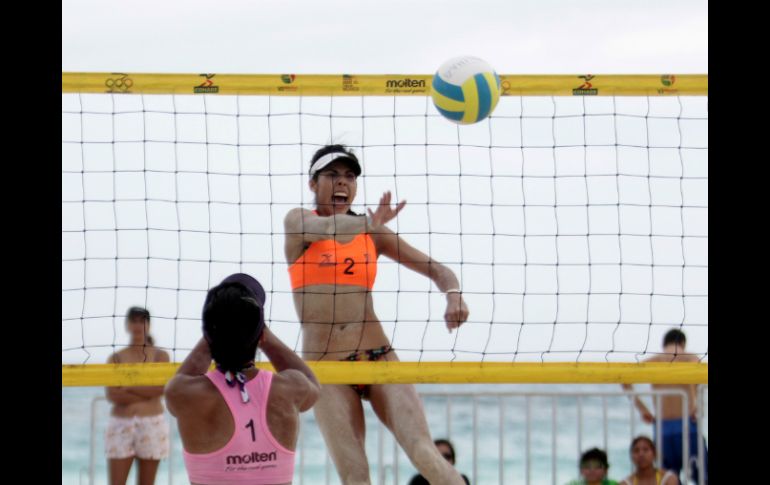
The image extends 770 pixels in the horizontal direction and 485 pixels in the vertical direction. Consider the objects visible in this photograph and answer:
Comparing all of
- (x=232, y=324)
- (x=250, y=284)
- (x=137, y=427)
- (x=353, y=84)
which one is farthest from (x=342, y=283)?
(x=137, y=427)

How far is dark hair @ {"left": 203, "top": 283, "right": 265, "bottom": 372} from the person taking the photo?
3.75 m

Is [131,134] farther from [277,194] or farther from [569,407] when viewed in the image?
[569,407]

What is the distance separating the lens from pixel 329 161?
6.35 meters

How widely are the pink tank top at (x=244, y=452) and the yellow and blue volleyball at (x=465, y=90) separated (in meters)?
2.68

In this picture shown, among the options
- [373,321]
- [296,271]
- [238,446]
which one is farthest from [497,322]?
[238,446]

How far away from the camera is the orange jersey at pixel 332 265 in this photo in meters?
6.39

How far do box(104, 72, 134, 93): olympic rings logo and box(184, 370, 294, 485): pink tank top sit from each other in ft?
9.91

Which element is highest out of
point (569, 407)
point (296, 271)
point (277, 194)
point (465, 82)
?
point (465, 82)

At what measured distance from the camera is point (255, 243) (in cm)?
658

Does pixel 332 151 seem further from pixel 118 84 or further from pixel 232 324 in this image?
pixel 232 324

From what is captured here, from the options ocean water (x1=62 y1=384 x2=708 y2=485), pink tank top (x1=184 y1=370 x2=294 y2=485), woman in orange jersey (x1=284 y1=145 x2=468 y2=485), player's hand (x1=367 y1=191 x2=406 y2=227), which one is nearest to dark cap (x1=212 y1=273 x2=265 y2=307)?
pink tank top (x1=184 y1=370 x2=294 y2=485)

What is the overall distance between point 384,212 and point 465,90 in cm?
86

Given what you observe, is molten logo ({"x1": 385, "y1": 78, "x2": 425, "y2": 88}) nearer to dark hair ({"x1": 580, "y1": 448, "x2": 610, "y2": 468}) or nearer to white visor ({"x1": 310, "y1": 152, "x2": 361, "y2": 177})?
white visor ({"x1": 310, "y1": 152, "x2": 361, "y2": 177})
